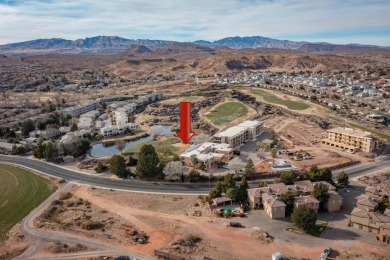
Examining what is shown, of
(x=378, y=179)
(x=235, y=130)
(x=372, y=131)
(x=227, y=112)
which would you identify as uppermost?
(x=227, y=112)

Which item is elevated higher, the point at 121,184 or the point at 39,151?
the point at 39,151

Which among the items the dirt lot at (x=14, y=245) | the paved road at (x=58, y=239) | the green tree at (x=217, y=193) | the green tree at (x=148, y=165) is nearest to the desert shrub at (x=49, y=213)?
the paved road at (x=58, y=239)

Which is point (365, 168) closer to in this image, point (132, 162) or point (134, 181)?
point (134, 181)

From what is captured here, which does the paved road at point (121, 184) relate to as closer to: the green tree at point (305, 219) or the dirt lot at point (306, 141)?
the green tree at point (305, 219)

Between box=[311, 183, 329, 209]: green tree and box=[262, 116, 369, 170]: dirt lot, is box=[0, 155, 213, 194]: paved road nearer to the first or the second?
box=[311, 183, 329, 209]: green tree

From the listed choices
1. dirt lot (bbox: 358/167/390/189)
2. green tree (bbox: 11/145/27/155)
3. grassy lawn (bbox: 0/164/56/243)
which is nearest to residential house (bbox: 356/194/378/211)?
dirt lot (bbox: 358/167/390/189)

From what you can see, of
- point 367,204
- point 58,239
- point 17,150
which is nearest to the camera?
point 58,239

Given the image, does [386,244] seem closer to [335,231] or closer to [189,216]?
[335,231]

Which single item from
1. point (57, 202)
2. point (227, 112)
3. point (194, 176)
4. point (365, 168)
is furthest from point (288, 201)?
point (227, 112)
